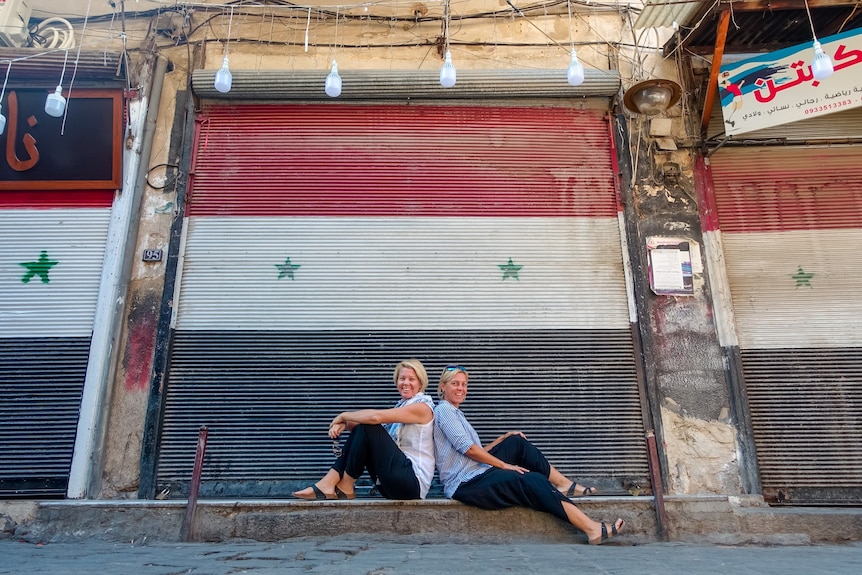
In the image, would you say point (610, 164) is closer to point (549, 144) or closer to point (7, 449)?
point (549, 144)

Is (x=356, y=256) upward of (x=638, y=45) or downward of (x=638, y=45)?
downward

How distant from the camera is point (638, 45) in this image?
6.77m

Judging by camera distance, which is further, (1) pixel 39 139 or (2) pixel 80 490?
(1) pixel 39 139

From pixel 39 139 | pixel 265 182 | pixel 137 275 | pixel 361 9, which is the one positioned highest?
pixel 361 9

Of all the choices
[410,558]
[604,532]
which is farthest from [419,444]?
[604,532]

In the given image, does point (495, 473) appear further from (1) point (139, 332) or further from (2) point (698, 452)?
(1) point (139, 332)

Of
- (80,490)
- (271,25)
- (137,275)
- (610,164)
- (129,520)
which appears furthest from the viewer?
(271,25)

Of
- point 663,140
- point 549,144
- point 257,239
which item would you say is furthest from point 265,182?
point 663,140

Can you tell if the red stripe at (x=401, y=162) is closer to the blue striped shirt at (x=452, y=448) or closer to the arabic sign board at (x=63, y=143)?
the arabic sign board at (x=63, y=143)

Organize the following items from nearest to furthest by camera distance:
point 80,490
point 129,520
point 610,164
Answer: point 129,520
point 80,490
point 610,164

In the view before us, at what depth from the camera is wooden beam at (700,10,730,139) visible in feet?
18.4

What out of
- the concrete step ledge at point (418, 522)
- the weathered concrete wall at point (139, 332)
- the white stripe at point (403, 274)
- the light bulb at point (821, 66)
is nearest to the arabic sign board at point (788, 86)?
the light bulb at point (821, 66)

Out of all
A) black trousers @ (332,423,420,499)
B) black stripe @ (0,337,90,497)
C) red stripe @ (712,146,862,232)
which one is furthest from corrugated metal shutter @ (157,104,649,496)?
black trousers @ (332,423,420,499)

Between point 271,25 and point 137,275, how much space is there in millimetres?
3229
